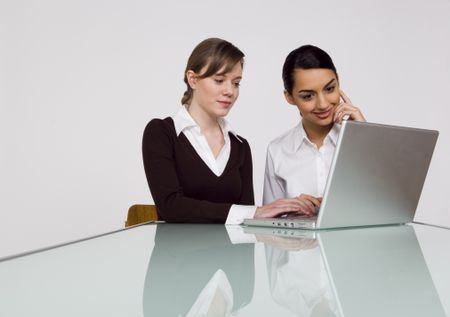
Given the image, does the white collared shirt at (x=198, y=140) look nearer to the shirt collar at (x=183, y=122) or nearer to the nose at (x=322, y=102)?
the shirt collar at (x=183, y=122)

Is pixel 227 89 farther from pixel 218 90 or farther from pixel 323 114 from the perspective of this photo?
pixel 323 114

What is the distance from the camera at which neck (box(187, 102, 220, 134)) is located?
217cm

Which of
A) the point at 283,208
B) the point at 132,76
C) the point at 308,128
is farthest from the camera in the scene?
the point at 132,76

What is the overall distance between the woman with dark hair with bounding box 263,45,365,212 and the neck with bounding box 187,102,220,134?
0.36m

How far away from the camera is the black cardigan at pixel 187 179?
71.9 inches

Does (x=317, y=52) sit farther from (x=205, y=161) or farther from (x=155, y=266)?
(x=155, y=266)

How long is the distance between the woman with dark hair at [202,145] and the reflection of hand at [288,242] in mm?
607

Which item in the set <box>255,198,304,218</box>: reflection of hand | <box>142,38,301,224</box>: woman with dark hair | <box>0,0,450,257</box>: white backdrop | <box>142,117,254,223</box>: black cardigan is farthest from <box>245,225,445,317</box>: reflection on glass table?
<box>0,0,450,257</box>: white backdrop

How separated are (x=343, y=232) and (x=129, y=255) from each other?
0.63m

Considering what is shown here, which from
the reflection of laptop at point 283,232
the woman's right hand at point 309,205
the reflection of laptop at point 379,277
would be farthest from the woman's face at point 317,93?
the reflection of laptop at point 379,277

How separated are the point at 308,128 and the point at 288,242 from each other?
122 cm

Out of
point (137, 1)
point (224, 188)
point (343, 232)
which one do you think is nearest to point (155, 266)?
point (343, 232)

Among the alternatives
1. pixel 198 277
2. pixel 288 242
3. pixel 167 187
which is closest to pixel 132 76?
pixel 167 187

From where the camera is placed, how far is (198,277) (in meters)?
0.81
